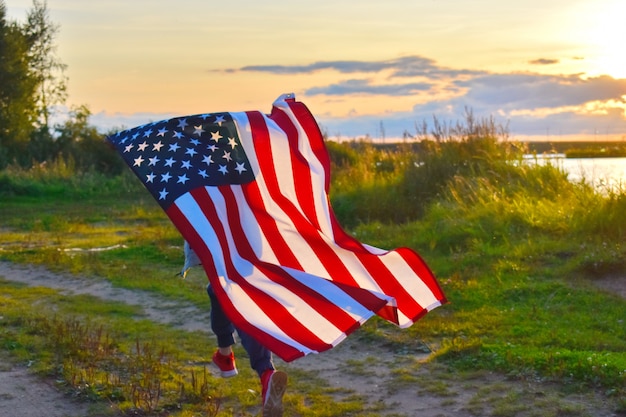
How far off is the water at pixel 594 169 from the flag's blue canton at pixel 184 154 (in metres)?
9.40

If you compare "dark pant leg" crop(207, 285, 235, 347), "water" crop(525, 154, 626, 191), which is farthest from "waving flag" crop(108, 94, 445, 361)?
"water" crop(525, 154, 626, 191)

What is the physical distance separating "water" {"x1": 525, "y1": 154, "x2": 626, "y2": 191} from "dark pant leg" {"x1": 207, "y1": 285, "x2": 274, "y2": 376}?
9505mm

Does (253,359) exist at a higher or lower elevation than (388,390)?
higher

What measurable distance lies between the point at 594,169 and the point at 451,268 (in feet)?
19.6

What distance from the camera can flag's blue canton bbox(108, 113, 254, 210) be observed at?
5984 mm

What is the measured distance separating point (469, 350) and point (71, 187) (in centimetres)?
2316

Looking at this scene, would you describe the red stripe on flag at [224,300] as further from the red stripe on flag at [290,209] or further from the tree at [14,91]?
the tree at [14,91]

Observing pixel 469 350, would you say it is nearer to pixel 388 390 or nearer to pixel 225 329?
pixel 388 390

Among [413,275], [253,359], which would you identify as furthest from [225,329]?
[413,275]

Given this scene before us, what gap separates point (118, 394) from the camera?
6691 millimetres

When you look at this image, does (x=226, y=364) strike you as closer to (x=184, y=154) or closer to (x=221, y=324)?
(x=221, y=324)

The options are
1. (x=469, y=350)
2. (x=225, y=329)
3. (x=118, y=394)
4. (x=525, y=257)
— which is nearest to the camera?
(x=225, y=329)

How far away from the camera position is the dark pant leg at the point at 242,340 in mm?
5766

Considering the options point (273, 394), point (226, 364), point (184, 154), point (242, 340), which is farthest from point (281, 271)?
point (184, 154)
